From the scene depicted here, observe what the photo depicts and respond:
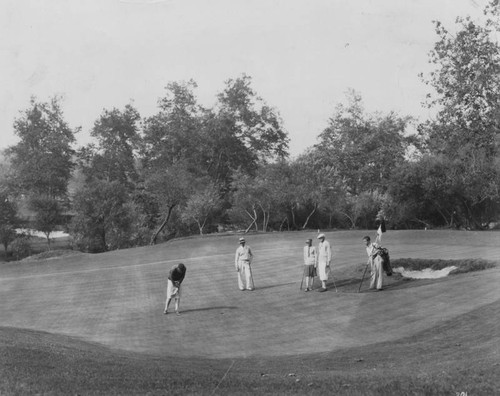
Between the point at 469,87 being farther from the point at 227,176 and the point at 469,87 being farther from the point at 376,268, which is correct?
the point at 227,176

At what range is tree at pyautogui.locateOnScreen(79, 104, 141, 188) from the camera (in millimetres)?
77875

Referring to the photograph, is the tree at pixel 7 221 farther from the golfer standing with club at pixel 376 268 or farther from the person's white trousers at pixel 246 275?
the golfer standing with club at pixel 376 268

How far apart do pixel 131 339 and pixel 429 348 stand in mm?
8444

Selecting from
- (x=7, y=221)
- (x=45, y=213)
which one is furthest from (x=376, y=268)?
(x=7, y=221)

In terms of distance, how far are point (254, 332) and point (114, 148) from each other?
65.2m

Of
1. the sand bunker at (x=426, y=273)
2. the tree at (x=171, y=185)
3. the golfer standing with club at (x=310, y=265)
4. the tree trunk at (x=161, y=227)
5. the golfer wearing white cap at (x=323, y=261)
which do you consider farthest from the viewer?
the tree trunk at (x=161, y=227)

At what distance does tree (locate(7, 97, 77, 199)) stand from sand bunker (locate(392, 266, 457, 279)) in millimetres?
54827

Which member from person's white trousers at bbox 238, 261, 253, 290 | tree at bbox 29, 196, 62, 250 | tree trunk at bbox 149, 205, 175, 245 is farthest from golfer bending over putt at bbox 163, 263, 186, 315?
tree at bbox 29, 196, 62, 250

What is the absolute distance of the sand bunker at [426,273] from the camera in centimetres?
2507

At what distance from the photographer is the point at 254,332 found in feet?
57.4

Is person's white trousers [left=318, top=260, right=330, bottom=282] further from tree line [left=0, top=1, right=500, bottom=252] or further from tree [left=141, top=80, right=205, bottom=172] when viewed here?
tree [left=141, top=80, right=205, bottom=172]

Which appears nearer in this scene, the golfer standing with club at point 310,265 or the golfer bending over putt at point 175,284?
the golfer bending over putt at point 175,284

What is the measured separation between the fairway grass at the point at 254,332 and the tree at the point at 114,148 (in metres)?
44.7

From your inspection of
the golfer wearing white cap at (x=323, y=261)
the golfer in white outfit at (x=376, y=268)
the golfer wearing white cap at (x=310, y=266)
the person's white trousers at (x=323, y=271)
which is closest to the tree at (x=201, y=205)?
the golfer wearing white cap at (x=310, y=266)
